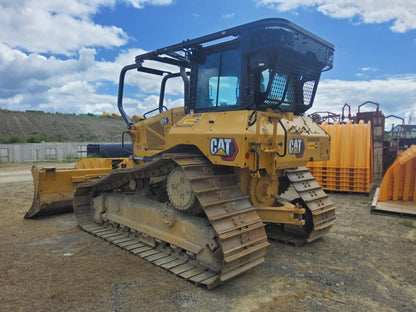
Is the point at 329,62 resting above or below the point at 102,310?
above

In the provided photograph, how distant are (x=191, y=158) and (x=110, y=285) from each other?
185cm

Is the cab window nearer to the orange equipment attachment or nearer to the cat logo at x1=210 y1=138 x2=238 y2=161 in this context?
the cat logo at x1=210 y1=138 x2=238 y2=161

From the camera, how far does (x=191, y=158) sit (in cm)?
426

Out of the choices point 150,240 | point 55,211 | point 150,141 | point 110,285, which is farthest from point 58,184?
point 110,285

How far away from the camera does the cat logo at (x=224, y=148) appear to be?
3.82m

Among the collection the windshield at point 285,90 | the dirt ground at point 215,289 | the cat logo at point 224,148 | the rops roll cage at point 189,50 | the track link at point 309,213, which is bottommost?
the dirt ground at point 215,289

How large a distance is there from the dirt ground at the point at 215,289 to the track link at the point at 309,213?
0.21 metres

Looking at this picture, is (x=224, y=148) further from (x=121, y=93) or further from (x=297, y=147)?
(x=121, y=93)

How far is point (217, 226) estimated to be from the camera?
3564 mm

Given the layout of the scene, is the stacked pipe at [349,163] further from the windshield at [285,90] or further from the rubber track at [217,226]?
the rubber track at [217,226]

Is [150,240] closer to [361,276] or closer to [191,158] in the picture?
[191,158]

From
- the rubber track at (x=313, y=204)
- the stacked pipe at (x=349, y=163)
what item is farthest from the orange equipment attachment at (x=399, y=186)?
the rubber track at (x=313, y=204)

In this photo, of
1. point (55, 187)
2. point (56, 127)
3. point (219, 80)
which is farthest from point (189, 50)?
point (56, 127)

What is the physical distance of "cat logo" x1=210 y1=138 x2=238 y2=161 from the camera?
3818 millimetres
